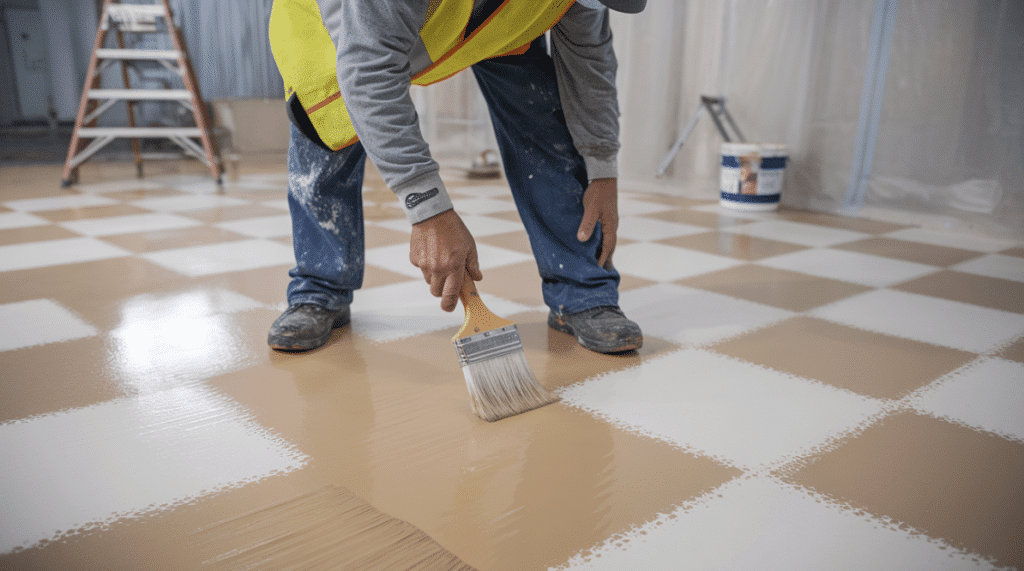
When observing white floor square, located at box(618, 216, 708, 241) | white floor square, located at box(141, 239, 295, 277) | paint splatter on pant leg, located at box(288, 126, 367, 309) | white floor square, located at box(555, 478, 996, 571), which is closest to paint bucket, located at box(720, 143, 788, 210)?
white floor square, located at box(618, 216, 708, 241)

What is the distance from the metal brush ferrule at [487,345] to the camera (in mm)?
874

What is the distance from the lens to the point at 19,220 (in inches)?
86.0

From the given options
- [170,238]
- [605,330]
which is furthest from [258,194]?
[605,330]

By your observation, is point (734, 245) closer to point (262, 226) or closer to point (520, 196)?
point (520, 196)

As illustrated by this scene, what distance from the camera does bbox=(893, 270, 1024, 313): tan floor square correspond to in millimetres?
1426

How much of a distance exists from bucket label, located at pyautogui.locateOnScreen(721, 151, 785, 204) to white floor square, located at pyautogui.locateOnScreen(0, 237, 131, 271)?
1911 mm

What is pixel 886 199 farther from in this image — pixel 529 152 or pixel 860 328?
pixel 529 152

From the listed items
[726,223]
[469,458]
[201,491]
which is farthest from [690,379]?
[726,223]

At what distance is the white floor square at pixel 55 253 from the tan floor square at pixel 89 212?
39cm

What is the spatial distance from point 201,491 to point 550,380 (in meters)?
0.49

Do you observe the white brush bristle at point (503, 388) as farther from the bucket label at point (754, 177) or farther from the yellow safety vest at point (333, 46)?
the bucket label at point (754, 177)

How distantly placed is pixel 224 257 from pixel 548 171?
3.18ft

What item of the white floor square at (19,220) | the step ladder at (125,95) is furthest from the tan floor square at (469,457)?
the step ladder at (125,95)

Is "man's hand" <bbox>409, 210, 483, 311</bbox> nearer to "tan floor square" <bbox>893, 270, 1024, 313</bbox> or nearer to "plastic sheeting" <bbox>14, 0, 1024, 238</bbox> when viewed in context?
"tan floor square" <bbox>893, 270, 1024, 313</bbox>
